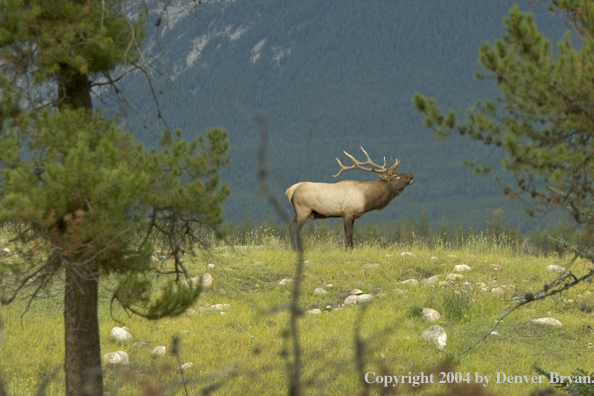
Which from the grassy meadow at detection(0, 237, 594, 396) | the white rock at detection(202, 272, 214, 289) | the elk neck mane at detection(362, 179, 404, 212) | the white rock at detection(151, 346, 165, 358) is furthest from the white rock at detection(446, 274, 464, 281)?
the white rock at detection(151, 346, 165, 358)

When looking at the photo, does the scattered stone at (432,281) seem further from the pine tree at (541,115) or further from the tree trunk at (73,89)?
the tree trunk at (73,89)

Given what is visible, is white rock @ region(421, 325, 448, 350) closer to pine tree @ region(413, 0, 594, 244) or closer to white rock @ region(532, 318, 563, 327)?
white rock @ region(532, 318, 563, 327)

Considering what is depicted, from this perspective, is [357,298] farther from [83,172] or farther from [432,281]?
[83,172]

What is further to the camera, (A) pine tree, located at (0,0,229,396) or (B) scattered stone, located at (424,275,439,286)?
(B) scattered stone, located at (424,275,439,286)

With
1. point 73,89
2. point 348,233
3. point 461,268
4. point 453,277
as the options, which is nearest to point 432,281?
point 453,277

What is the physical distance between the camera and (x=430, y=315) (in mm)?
9867

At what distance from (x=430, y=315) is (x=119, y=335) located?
161 inches

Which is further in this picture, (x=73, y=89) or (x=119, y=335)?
(x=119, y=335)

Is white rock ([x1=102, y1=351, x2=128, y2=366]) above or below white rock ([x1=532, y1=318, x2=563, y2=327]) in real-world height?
above

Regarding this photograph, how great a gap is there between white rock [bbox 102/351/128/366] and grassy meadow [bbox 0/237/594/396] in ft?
0.39

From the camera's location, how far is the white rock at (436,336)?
894 cm

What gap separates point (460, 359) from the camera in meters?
8.53

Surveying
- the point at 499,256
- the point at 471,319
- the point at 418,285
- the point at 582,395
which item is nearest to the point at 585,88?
the point at 582,395

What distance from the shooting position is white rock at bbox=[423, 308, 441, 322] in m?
A: 9.81
